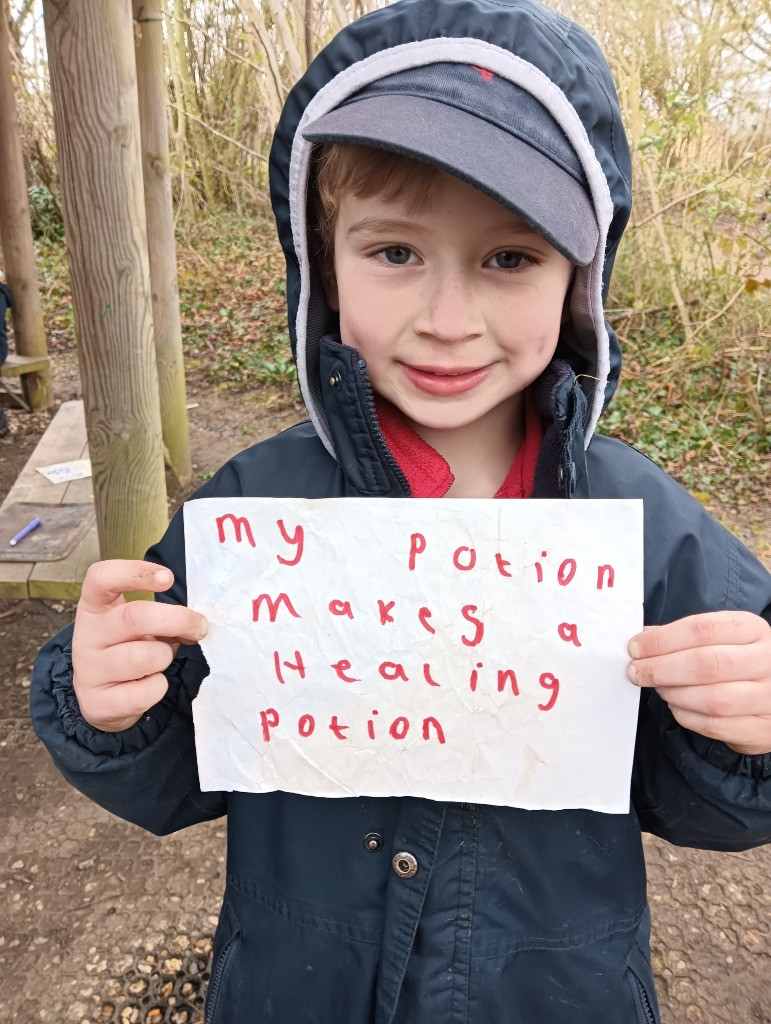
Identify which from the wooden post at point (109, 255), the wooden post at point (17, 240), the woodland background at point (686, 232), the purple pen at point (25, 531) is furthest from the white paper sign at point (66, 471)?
the woodland background at point (686, 232)

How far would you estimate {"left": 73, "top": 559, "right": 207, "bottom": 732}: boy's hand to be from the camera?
88 centimetres

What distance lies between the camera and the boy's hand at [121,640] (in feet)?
2.87

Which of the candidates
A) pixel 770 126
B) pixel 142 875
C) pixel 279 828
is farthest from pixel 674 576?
pixel 770 126

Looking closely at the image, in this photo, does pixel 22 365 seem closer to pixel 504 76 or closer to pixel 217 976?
pixel 217 976

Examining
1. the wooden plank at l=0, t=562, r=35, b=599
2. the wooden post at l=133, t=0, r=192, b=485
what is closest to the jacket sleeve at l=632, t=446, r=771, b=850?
the wooden plank at l=0, t=562, r=35, b=599

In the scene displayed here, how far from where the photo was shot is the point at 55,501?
2.98 meters

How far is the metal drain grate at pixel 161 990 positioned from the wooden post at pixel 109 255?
1221 mm

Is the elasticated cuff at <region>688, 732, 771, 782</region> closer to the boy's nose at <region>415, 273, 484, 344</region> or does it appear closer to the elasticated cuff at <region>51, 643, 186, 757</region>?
the boy's nose at <region>415, 273, 484, 344</region>

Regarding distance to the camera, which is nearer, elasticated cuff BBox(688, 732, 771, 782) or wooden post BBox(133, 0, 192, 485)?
elasticated cuff BBox(688, 732, 771, 782)

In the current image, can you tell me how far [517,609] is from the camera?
0.91 m

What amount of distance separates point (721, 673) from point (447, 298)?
52cm

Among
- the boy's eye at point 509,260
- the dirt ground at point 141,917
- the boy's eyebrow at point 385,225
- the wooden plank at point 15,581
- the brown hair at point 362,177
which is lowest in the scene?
A: the dirt ground at point 141,917

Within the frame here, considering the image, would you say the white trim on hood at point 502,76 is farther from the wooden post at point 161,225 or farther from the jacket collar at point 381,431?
the wooden post at point 161,225

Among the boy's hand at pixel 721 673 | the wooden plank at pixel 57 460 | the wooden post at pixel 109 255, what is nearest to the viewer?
the boy's hand at pixel 721 673
